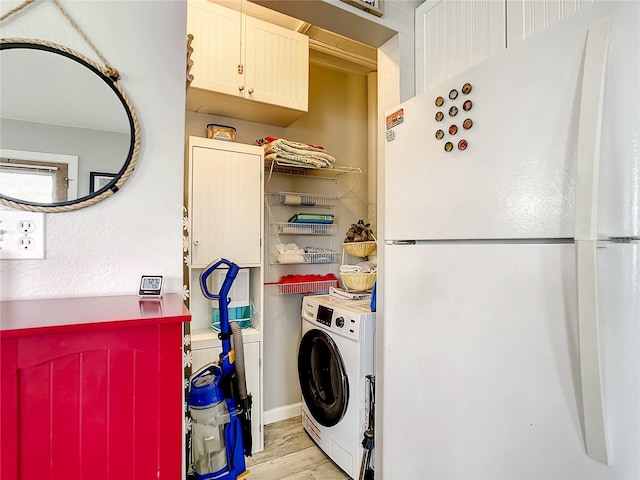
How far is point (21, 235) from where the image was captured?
2.90 ft

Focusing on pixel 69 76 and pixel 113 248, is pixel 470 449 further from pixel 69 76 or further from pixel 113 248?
pixel 69 76

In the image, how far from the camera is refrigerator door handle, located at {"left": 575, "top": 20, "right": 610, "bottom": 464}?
0.73 m

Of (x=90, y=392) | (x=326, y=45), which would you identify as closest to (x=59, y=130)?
(x=90, y=392)

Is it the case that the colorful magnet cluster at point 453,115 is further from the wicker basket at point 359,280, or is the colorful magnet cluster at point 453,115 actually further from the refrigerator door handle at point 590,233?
the wicker basket at point 359,280

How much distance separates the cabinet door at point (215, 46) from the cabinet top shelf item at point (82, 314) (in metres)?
1.55

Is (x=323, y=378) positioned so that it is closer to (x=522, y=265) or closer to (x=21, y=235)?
(x=522, y=265)

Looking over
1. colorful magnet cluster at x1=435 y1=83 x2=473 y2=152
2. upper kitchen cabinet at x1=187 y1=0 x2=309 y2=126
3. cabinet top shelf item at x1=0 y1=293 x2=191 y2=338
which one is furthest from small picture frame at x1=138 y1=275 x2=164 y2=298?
upper kitchen cabinet at x1=187 y1=0 x2=309 y2=126

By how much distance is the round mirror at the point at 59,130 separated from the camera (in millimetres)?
883

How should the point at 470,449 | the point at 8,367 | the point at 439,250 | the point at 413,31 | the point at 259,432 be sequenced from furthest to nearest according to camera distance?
1. the point at 259,432
2. the point at 413,31
3. the point at 439,250
4. the point at 470,449
5. the point at 8,367

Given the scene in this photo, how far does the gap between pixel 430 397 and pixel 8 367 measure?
1129 millimetres

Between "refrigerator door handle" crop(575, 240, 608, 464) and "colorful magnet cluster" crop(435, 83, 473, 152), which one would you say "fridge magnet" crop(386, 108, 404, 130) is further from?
"refrigerator door handle" crop(575, 240, 608, 464)

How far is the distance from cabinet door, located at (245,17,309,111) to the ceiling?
0.27 ft

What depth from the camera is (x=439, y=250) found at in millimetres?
1137

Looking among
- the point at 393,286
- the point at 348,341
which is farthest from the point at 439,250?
the point at 348,341
